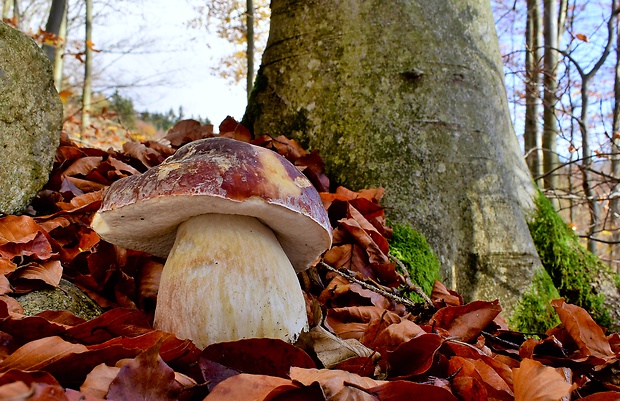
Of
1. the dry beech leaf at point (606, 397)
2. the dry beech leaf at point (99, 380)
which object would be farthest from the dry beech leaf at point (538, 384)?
the dry beech leaf at point (99, 380)

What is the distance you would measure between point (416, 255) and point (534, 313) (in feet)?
2.50

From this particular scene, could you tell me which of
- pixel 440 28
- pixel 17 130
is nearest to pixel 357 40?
pixel 440 28

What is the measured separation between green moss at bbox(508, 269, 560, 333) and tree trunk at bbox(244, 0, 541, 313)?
0.05 metres

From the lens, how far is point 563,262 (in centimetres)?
270

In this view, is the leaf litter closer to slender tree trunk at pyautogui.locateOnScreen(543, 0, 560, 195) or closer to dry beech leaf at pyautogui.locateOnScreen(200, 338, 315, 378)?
dry beech leaf at pyautogui.locateOnScreen(200, 338, 315, 378)

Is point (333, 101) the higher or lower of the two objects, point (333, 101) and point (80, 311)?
the higher

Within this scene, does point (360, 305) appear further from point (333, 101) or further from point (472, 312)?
point (333, 101)

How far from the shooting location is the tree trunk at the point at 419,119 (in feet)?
7.55

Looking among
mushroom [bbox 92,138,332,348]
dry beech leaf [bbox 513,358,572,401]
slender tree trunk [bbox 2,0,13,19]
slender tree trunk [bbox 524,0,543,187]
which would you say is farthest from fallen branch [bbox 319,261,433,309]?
slender tree trunk [bbox 2,0,13,19]

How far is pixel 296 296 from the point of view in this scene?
1358 millimetres

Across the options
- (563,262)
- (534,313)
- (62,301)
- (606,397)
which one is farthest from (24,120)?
(563,262)

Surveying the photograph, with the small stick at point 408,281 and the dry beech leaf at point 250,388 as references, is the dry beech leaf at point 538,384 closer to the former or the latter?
the dry beech leaf at point 250,388

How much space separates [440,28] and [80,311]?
2373 mm

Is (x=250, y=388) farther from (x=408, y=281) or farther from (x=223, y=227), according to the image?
(x=408, y=281)
